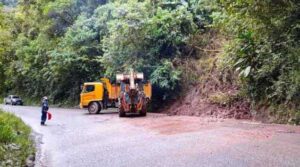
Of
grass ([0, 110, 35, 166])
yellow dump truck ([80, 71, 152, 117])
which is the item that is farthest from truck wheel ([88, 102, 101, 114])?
grass ([0, 110, 35, 166])

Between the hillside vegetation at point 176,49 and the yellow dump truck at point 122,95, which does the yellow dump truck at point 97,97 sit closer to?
the yellow dump truck at point 122,95

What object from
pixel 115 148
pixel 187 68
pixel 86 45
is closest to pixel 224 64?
pixel 187 68

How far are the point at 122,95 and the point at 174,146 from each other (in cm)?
1177

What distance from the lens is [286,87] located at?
1734cm

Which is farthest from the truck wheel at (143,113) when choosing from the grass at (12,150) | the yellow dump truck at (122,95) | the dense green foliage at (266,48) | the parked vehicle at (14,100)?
the parked vehicle at (14,100)

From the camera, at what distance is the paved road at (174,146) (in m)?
9.78

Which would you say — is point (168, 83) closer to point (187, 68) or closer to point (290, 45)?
point (187, 68)

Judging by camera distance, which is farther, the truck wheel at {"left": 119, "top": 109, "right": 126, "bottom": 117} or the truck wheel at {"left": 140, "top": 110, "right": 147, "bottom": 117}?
the truck wheel at {"left": 140, "top": 110, "right": 147, "bottom": 117}

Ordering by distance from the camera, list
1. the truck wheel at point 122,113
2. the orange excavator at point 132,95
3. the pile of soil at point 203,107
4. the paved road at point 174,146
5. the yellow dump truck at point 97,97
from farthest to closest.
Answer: the yellow dump truck at point 97,97
the truck wheel at point 122,113
the orange excavator at point 132,95
the pile of soil at point 203,107
the paved road at point 174,146

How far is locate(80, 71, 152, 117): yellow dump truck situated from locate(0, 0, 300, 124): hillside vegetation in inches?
50.4

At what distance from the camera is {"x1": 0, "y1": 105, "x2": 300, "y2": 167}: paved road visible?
978 centimetres

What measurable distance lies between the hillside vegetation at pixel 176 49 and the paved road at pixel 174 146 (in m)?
3.38

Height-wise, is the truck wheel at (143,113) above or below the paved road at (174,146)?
above

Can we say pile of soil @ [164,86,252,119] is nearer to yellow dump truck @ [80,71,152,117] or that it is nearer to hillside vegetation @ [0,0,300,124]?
hillside vegetation @ [0,0,300,124]
